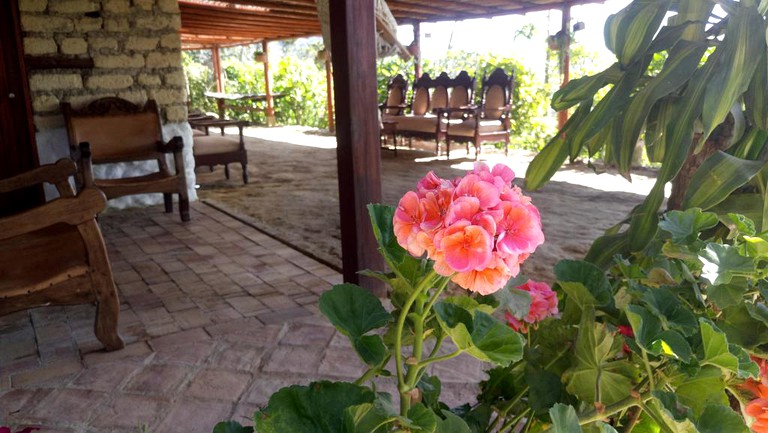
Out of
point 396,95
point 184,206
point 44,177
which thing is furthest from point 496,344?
point 396,95

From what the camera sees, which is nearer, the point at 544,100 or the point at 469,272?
the point at 469,272

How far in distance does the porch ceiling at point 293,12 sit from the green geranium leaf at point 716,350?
6.93 meters

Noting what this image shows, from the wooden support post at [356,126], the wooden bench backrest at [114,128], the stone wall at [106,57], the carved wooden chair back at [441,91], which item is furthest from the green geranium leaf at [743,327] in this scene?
the carved wooden chair back at [441,91]

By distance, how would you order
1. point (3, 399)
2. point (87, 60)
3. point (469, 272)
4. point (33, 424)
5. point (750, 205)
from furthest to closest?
point (87, 60) → point (3, 399) → point (33, 424) → point (750, 205) → point (469, 272)

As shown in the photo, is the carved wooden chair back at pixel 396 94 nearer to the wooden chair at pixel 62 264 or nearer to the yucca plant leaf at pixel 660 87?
the wooden chair at pixel 62 264

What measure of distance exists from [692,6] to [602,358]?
744 mm

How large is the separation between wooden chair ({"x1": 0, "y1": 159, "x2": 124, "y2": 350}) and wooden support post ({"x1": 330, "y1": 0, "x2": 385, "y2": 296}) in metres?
A: 1.02

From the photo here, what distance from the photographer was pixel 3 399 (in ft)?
6.55

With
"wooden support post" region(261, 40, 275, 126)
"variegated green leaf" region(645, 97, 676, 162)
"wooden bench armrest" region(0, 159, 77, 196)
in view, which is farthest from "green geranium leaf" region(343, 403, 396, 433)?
"wooden support post" region(261, 40, 275, 126)

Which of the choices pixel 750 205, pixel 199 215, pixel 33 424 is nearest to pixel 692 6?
pixel 750 205

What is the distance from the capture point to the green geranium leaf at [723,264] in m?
0.72

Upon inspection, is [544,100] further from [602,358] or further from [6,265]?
[602,358]

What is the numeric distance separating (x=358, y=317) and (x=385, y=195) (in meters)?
4.84

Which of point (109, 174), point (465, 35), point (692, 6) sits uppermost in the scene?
point (465, 35)
